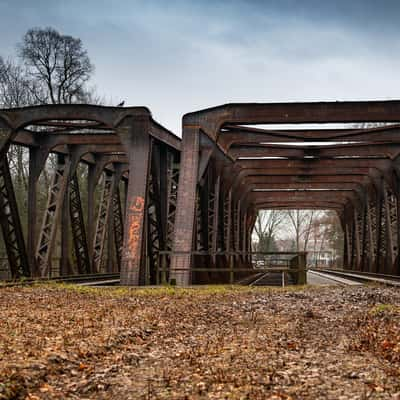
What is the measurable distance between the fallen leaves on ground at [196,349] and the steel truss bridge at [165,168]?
5044 mm

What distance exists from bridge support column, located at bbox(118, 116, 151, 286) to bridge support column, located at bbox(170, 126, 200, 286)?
110 centimetres

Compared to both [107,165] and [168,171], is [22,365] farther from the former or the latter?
[107,165]

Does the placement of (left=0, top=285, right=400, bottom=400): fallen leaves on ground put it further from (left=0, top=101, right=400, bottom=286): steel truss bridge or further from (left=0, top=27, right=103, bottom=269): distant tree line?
(left=0, top=27, right=103, bottom=269): distant tree line

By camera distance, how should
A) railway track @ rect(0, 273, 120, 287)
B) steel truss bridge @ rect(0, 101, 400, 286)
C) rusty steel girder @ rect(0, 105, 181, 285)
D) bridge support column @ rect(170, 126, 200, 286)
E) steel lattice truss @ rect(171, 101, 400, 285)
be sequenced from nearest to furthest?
railway track @ rect(0, 273, 120, 287)
rusty steel girder @ rect(0, 105, 181, 285)
bridge support column @ rect(170, 126, 200, 286)
steel truss bridge @ rect(0, 101, 400, 286)
steel lattice truss @ rect(171, 101, 400, 285)

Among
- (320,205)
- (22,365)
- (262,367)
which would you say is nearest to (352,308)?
(262,367)

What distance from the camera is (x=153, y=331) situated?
8.50 m

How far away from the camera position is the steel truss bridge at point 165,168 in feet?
55.1

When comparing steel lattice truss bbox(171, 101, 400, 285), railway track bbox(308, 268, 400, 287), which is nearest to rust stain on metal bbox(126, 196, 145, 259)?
steel lattice truss bbox(171, 101, 400, 285)

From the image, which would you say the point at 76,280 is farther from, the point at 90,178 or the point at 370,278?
the point at 370,278

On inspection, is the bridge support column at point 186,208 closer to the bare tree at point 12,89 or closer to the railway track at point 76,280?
the railway track at point 76,280

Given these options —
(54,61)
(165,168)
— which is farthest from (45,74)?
(165,168)

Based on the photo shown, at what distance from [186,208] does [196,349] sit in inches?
396

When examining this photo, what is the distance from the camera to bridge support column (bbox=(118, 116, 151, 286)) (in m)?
15.9

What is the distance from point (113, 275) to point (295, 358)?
1846cm
